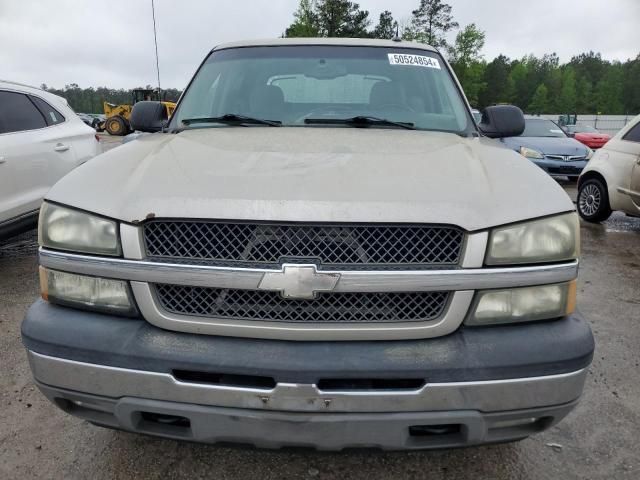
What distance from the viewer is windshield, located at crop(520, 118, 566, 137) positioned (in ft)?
39.7

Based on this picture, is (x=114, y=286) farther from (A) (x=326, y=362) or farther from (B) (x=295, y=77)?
(B) (x=295, y=77)

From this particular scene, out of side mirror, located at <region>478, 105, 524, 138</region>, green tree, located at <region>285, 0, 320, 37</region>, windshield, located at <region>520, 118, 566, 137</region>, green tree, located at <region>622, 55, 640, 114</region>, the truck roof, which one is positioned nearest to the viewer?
side mirror, located at <region>478, 105, 524, 138</region>

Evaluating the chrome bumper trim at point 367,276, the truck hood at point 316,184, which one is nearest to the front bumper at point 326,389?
the chrome bumper trim at point 367,276

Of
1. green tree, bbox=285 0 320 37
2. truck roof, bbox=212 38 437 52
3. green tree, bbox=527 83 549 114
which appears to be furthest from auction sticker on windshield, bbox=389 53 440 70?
green tree, bbox=527 83 549 114

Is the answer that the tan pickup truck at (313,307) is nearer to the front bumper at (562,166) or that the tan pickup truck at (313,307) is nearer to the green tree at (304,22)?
the front bumper at (562,166)

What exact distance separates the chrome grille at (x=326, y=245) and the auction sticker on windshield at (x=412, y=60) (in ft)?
5.71

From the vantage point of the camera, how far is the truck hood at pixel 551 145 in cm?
1099

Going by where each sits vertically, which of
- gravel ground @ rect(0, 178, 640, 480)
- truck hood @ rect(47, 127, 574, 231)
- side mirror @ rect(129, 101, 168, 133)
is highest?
side mirror @ rect(129, 101, 168, 133)

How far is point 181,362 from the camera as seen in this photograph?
1.66 meters

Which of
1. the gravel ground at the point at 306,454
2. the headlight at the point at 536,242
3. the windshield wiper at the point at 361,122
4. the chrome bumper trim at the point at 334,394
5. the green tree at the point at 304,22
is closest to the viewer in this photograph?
the chrome bumper trim at the point at 334,394

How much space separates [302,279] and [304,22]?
145 ft

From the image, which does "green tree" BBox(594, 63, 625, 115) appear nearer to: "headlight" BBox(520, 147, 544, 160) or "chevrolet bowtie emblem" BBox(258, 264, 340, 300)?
"headlight" BBox(520, 147, 544, 160)

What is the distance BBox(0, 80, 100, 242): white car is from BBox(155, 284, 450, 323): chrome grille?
12.5ft

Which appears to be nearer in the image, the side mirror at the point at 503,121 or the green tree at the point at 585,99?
the side mirror at the point at 503,121
